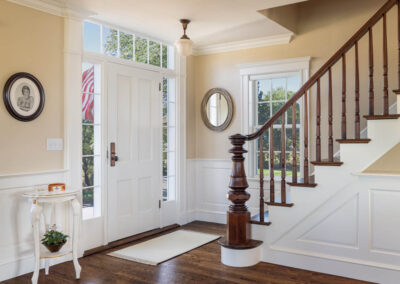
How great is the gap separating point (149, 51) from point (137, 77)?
18.1 inches

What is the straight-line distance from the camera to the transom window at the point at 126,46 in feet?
13.5

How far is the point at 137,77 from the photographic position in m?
4.64

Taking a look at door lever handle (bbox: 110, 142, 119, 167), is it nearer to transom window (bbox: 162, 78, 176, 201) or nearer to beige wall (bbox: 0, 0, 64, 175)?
beige wall (bbox: 0, 0, 64, 175)

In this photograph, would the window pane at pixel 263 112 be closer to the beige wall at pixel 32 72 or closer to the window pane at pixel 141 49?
the window pane at pixel 141 49

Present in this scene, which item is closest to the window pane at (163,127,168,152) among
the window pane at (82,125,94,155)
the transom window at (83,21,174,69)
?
the transom window at (83,21,174,69)

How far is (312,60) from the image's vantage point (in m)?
4.68

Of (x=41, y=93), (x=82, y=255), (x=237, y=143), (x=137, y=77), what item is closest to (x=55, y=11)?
(x=41, y=93)

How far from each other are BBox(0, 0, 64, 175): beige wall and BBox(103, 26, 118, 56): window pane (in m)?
0.60

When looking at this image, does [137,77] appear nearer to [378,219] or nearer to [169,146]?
[169,146]

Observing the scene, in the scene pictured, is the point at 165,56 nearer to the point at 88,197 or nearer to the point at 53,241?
the point at 88,197

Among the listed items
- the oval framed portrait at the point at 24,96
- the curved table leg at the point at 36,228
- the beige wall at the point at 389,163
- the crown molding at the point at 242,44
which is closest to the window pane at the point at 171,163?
the crown molding at the point at 242,44

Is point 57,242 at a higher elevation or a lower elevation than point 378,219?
lower

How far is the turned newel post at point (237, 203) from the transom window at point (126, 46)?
1.81 meters

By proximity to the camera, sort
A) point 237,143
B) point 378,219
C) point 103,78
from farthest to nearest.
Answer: point 103,78 → point 237,143 → point 378,219
